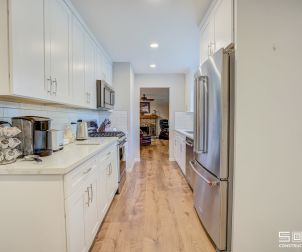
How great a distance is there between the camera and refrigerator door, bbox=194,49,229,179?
1.77 metres

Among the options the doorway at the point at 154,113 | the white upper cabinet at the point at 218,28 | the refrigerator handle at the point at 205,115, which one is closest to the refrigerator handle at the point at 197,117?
the refrigerator handle at the point at 205,115

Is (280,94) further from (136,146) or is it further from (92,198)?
(136,146)

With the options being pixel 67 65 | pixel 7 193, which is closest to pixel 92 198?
pixel 7 193

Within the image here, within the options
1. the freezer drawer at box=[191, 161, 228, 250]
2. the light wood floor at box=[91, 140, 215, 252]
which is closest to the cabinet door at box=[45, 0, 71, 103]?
the light wood floor at box=[91, 140, 215, 252]

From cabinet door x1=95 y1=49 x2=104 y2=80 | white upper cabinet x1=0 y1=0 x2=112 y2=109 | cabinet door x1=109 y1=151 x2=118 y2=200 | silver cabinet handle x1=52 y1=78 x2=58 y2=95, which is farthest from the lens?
cabinet door x1=95 y1=49 x2=104 y2=80

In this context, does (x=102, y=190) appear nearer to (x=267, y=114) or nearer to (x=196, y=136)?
(x=196, y=136)

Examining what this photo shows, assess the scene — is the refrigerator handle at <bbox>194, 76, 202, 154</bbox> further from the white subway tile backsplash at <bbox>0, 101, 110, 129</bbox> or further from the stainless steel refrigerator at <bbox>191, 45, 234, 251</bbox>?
the white subway tile backsplash at <bbox>0, 101, 110, 129</bbox>

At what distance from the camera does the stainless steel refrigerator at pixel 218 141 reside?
1.77 m

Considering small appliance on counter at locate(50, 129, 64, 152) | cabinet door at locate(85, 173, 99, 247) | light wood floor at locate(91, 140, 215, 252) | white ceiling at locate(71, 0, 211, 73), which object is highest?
white ceiling at locate(71, 0, 211, 73)

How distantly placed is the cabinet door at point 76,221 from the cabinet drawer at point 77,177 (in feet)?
0.18

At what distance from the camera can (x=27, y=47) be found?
4.90ft

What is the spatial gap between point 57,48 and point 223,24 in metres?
1.54

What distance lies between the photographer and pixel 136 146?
18.7 feet

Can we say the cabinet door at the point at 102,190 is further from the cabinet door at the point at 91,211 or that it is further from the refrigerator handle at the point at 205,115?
the refrigerator handle at the point at 205,115
